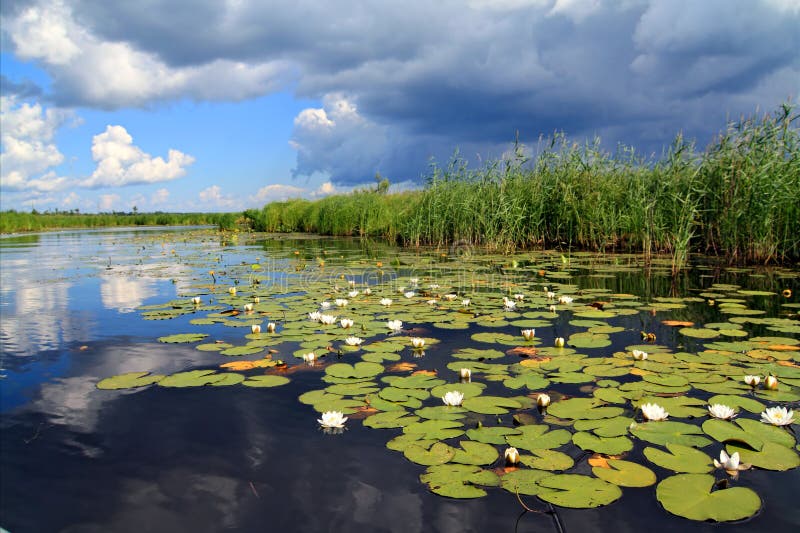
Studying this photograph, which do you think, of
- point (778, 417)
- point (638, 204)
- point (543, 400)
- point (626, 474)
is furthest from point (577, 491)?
point (638, 204)

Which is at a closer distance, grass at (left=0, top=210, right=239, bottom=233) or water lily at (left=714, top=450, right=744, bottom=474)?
water lily at (left=714, top=450, right=744, bottom=474)

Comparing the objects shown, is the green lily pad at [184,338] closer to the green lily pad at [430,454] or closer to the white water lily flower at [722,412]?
the green lily pad at [430,454]

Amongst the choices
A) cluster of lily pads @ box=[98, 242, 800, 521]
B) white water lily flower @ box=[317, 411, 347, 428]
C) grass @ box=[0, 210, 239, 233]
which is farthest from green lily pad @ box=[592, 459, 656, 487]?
grass @ box=[0, 210, 239, 233]

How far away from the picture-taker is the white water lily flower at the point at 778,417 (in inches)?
88.6

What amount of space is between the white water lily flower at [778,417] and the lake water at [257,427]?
0.05 meters

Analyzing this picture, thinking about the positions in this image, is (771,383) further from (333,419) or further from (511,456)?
(333,419)

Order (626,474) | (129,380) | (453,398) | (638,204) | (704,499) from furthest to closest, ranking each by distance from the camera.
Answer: (638,204) < (129,380) < (453,398) < (626,474) < (704,499)

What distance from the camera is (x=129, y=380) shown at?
3.12 meters

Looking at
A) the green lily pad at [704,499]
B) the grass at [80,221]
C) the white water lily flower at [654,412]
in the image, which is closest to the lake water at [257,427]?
the green lily pad at [704,499]

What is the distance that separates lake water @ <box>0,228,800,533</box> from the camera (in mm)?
1727

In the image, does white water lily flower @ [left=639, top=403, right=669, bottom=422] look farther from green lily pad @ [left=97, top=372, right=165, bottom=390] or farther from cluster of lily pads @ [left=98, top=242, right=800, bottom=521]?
green lily pad @ [left=97, top=372, right=165, bottom=390]

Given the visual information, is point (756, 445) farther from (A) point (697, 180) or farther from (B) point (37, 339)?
(A) point (697, 180)

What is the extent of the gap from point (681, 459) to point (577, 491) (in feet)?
1.81

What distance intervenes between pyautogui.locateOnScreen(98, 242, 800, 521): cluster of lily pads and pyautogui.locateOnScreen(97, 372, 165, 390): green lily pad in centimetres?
1
